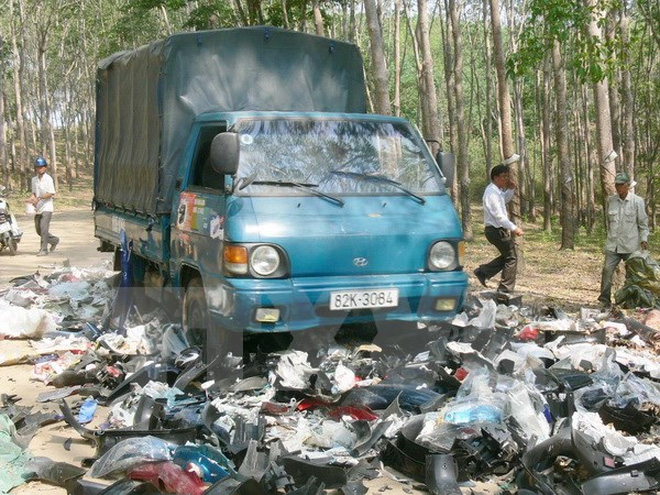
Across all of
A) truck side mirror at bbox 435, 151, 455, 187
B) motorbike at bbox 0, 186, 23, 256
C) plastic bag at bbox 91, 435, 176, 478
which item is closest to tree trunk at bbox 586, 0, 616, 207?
truck side mirror at bbox 435, 151, 455, 187

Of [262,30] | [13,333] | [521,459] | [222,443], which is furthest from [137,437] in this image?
[262,30]

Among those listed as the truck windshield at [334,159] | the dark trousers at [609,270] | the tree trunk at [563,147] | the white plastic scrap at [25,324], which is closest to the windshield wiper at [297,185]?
the truck windshield at [334,159]

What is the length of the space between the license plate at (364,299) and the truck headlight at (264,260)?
18.2 inches

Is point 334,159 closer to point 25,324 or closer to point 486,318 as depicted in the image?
point 486,318

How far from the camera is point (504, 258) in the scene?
10742 millimetres

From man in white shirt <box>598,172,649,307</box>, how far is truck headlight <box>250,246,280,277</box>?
18.5ft

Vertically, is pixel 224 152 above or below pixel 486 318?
above

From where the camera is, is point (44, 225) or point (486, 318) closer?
point (486, 318)

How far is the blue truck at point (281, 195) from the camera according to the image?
635 cm

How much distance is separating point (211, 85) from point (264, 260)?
8.47 feet

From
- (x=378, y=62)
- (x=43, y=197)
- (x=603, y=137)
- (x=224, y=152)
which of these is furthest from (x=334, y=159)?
(x=43, y=197)

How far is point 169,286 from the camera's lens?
26.8ft

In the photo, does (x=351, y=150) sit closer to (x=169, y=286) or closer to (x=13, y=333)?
(x=169, y=286)

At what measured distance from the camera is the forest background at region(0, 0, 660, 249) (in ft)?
39.4
